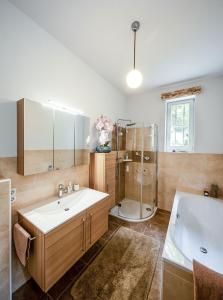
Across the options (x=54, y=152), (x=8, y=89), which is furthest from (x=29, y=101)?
(x=54, y=152)

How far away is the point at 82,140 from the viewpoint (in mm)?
1980

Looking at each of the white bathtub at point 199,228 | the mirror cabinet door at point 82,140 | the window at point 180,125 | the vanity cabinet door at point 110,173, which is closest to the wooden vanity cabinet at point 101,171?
the vanity cabinet door at point 110,173

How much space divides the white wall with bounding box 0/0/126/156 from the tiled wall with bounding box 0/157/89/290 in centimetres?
64

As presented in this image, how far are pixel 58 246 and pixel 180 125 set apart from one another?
275cm

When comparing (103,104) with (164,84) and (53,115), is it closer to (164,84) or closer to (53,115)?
(53,115)

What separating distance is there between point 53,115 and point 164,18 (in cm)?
152

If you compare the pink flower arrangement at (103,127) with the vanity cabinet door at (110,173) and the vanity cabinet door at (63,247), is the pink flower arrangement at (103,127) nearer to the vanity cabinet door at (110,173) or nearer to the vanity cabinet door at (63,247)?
the vanity cabinet door at (110,173)

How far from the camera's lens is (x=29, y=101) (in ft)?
4.10

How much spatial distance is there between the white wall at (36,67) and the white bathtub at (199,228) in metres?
2.03

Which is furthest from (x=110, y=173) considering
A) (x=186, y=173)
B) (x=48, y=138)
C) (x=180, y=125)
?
(x=180, y=125)

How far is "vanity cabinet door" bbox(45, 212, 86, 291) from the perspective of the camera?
3.44ft

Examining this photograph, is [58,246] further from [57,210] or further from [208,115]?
[208,115]

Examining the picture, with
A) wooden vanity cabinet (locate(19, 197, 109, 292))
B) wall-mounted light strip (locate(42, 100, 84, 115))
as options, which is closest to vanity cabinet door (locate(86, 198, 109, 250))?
wooden vanity cabinet (locate(19, 197, 109, 292))

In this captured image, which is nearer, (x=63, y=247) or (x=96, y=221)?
(x=63, y=247)
